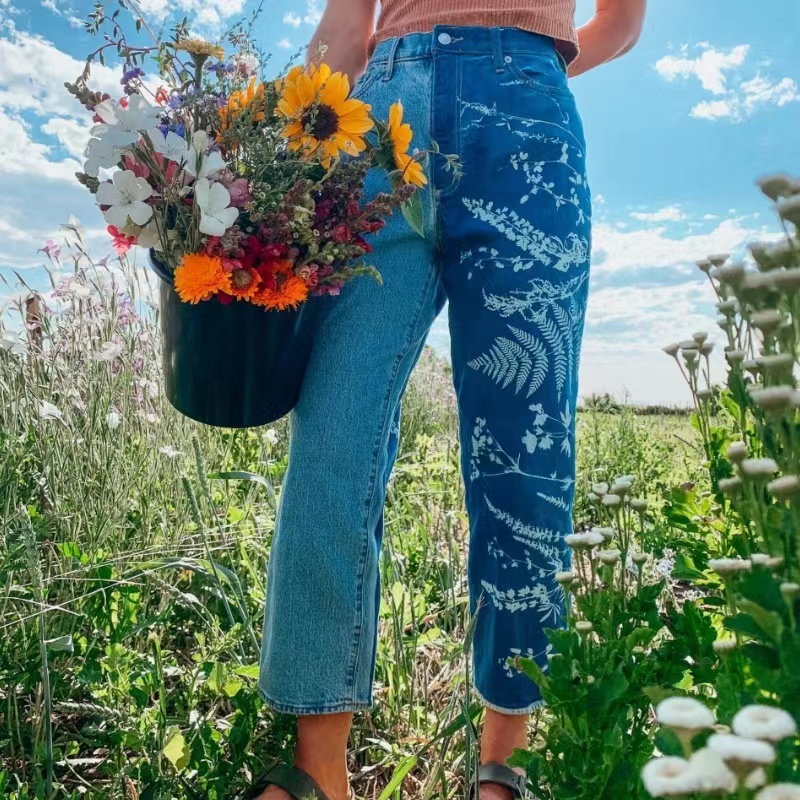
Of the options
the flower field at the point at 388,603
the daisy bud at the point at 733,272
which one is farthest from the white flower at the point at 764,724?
the daisy bud at the point at 733,272

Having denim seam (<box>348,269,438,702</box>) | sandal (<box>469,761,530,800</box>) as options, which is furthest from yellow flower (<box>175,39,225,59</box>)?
sandal (<box>469,761,530,800</box>)

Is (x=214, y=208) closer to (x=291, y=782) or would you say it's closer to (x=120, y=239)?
(x=120, y=239)

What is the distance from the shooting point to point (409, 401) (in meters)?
5.11

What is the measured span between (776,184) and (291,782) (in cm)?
112

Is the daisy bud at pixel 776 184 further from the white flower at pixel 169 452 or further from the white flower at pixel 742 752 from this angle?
the white flower at pixel 169 452

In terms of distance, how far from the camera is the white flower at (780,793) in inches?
16.1

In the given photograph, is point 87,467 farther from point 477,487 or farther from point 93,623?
point 477,487

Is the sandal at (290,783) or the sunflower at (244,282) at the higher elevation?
the sunflower at (244,282)

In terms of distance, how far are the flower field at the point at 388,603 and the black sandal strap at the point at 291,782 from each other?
7cm

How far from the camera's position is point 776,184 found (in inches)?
27.1

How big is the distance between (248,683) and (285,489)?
48 centimetres

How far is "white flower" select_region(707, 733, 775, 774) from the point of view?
0.40 metres

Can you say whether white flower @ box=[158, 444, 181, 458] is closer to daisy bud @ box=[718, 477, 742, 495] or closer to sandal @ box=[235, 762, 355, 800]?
sandal @ box=[235, 762, 355, 800]

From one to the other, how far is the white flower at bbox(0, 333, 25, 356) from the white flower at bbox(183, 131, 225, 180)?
1129mm
